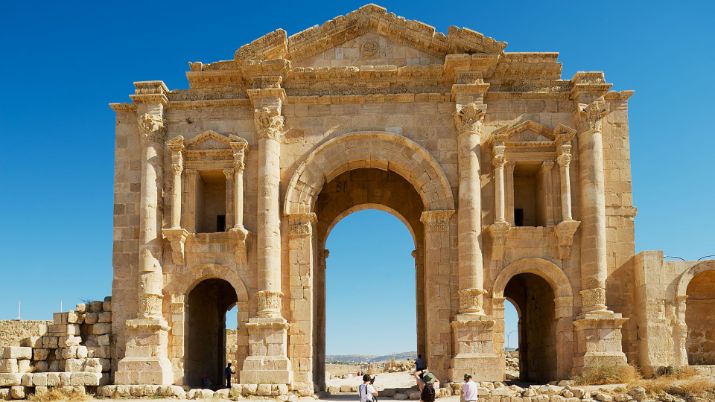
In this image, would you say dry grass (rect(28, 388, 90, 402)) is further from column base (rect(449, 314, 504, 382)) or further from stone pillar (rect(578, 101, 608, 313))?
stone pillar (rect(578, 101, 608, 313))

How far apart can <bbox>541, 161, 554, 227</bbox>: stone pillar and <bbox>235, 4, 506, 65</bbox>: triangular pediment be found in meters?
3.41

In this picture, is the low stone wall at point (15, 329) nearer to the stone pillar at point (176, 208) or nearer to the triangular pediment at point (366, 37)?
the stone pillar at point (176, 208)

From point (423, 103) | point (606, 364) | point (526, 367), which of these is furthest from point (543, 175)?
point (526, 367)

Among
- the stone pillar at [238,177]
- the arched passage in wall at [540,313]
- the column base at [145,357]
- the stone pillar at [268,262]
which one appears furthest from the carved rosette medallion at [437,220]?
the column base at [145,357]

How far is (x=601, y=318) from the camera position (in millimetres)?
21516

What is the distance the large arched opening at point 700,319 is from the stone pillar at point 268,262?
10914 mm

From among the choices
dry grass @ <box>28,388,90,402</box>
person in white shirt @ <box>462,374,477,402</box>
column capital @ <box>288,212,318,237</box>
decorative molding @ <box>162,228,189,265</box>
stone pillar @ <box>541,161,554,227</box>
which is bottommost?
dry grass @ <box>28,388,90,402</box>

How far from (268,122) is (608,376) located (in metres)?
11.0

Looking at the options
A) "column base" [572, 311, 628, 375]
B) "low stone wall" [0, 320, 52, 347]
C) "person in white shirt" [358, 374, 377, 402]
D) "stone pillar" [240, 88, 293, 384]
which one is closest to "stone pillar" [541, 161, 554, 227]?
"column base" [572, 311, 628, 375]

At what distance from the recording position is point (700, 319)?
75.3 feet

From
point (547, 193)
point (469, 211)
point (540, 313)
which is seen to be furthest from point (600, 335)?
point (469, 211)

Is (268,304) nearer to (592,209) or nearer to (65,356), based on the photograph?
(65,356)

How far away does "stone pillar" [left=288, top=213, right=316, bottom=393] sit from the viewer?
22031 mm

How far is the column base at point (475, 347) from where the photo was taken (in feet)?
69.9
